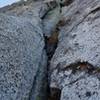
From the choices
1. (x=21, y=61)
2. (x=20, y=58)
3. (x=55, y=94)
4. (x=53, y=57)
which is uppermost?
(x=53, y=57)

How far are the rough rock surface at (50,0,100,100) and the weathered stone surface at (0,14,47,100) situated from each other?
63 cm

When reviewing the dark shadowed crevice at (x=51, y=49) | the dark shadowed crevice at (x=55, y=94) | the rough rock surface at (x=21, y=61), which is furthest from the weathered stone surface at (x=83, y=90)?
the rough rock surface at (x=21, y=61)

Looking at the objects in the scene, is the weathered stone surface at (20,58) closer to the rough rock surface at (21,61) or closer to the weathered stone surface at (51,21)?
the rough rock surface at (21,61)

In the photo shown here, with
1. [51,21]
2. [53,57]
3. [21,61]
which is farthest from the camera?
[51,21]

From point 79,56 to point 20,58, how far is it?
2.08 m

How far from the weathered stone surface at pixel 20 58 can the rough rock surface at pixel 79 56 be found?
63 centimetres

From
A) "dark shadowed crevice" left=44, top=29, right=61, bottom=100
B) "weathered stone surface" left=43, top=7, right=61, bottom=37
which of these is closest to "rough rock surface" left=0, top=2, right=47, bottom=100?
"dark shadowed crevice" left=44, top=29, right=61, bottom=100

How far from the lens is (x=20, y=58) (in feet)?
30.2

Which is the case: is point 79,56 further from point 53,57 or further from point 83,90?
point 83,90

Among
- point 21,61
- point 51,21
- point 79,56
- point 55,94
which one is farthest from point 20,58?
point 51,21

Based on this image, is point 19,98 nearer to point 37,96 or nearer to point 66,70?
point 37,96

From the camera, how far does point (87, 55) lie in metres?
8.91

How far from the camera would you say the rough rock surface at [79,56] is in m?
7.87

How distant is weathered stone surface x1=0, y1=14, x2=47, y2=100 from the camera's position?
8.14 m
